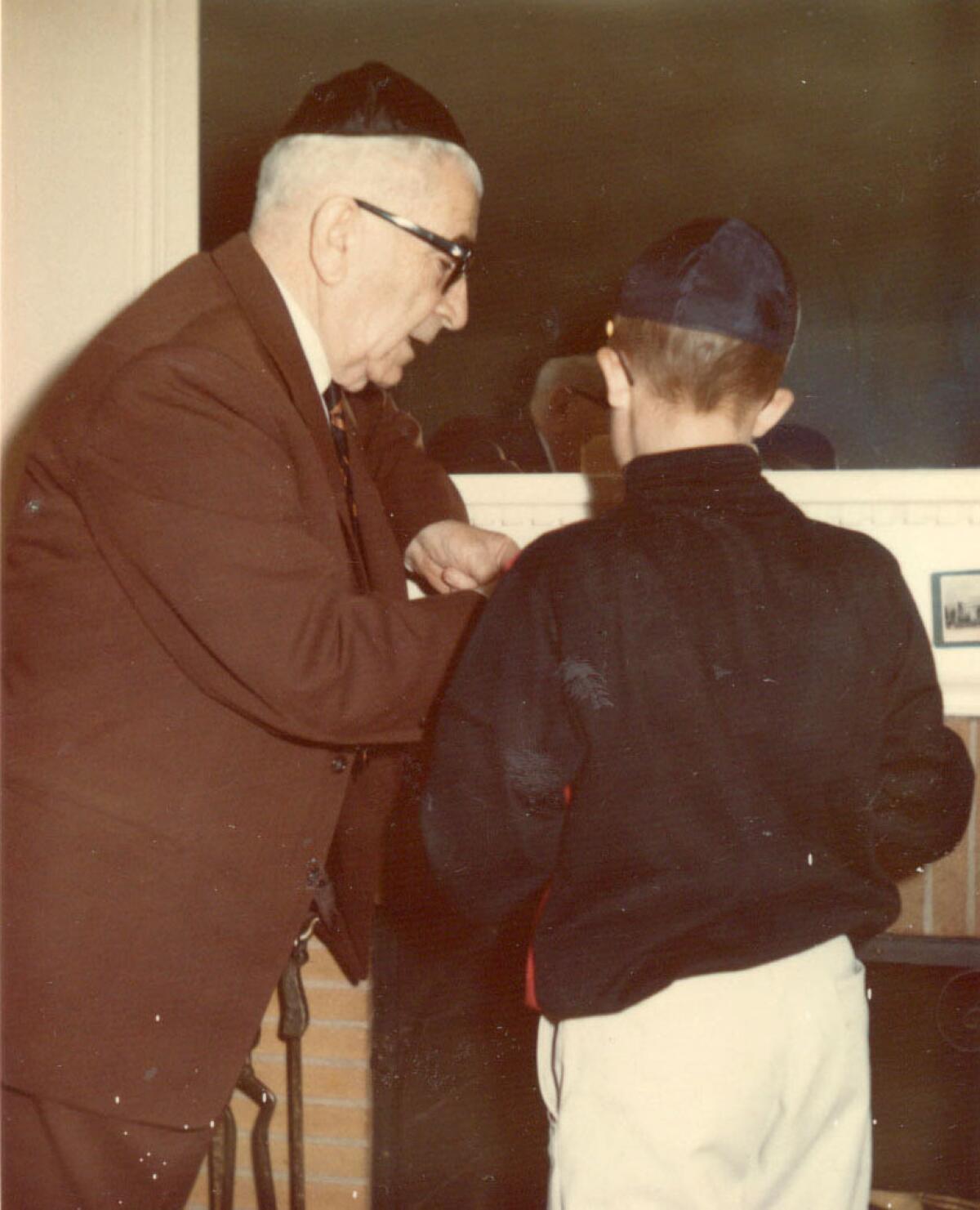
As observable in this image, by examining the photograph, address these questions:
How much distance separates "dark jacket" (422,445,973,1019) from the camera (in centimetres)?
102

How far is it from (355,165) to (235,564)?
1.70 feet

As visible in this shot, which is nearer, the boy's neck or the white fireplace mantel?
the boy's neck

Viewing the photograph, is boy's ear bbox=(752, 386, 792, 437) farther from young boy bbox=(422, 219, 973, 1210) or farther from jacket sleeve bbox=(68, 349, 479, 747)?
jacket sleeve bbox=(68, 349, 479, 747)

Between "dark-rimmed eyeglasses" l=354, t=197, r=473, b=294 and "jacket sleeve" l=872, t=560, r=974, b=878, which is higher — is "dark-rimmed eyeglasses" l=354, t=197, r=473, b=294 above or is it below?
above

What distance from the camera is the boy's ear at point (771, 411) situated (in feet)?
3.68

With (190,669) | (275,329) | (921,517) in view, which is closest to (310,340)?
(275,329)

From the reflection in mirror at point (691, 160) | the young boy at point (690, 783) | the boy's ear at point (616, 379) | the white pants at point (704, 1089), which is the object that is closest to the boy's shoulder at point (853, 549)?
the young boy at point (690, 783)

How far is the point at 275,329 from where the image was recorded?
120 cm

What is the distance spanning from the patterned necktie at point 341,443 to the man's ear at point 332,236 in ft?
0.47

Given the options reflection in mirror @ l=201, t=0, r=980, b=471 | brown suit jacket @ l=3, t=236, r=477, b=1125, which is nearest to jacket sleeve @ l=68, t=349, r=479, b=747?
brown suit jacket @ l=3, t=236, r=477, b=1125

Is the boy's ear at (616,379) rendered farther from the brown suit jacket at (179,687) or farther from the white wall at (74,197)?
the white wall at (74,197)

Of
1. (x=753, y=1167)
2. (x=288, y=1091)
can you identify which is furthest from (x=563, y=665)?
(x=288, y=1091)

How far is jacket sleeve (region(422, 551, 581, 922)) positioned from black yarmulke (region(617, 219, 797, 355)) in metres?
0.28

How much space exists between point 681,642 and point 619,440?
223 millimetres
